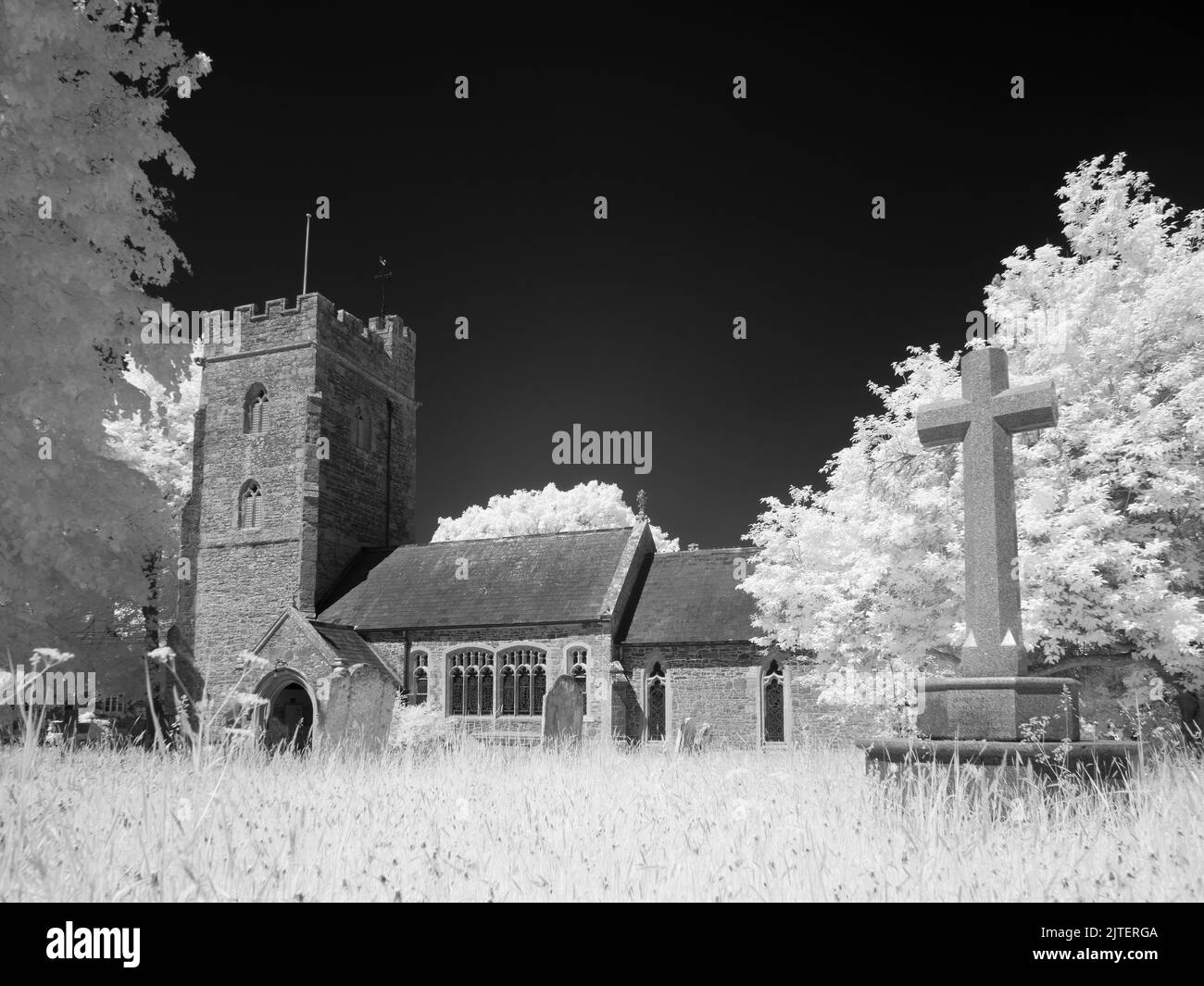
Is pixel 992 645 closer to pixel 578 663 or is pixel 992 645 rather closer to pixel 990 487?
pixel 990 487

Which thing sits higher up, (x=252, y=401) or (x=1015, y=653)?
(x=252, y=401)

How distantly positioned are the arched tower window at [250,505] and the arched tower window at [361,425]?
3472mm

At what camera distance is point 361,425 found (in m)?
32.8

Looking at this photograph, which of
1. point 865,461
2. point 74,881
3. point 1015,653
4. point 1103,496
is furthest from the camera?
point 865,461

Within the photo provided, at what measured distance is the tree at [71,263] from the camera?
9.28m

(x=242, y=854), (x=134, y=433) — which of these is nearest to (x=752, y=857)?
(x=242, y=854)

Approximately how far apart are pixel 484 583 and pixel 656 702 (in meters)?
6.51

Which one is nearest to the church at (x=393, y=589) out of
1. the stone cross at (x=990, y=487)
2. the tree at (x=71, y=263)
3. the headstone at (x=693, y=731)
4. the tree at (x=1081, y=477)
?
the headstone at (x=693, y=731)

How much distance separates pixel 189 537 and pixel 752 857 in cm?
2984

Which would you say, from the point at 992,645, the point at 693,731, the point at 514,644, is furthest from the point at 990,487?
the point at 514,644

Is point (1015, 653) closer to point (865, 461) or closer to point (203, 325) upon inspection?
point (865, 461)

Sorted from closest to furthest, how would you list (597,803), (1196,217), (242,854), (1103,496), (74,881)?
(74,881)
(242,854)
(597,803)
(1103,496)
(1196,217)

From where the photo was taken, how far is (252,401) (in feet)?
103

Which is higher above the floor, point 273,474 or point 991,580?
point 273,474
